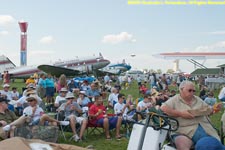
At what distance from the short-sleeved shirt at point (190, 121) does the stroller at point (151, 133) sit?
34cm

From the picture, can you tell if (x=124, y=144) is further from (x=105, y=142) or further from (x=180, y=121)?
(x=180, y=121)

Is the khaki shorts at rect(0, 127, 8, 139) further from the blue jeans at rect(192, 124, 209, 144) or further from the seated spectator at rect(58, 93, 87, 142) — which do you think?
the blue jeans at rect(192, 124, 209, 144)

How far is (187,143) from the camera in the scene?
4.28 meters

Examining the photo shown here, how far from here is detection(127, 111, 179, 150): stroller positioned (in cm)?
402

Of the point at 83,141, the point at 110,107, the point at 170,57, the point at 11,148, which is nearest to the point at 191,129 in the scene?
the point at 11,148

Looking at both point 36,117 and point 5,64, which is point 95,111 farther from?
point 5,64

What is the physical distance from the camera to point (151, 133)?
4055 mm

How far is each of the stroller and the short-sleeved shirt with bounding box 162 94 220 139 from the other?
0.34 meters

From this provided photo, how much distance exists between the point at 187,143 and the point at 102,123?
3877 mm

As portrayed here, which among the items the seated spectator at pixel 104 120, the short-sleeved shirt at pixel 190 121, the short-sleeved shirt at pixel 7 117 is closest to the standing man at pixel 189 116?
the short-sleeved shirt at pixel 190 121

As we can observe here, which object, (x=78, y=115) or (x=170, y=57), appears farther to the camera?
(x=170, y=57)

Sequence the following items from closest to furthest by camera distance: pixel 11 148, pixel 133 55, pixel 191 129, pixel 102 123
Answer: pixel 11 148 → pixel 191 129 → pixel 102 123 → pixel 133 55

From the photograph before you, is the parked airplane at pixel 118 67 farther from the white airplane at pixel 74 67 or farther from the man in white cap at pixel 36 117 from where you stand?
the man in white cap at pixel 36 117

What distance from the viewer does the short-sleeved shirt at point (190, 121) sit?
457 centimetres
